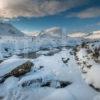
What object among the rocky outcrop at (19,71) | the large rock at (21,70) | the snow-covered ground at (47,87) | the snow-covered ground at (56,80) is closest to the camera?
the snow-covered ground at (47,87)

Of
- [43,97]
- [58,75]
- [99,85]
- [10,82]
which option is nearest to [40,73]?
[58,75]

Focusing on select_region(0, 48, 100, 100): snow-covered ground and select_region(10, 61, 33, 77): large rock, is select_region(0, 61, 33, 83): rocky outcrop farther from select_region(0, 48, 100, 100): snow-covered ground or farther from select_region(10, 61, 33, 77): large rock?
select_region(0, 48, 100, 100): snow-covered ground

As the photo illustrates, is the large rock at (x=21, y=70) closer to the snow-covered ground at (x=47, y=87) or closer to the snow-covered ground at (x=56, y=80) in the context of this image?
the snow-covered ground at (x=56, y=80)

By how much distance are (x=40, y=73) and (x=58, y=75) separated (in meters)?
2.54

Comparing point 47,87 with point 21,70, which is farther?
point 21,70

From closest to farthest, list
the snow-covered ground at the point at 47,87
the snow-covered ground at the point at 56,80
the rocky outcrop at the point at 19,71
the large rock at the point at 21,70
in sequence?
the snow-covered ground at the point at 47,87
the snow-covered ground at the point at 56,80
the rocky outcrop at the point at 19,71
the large rock at the point at 21,70

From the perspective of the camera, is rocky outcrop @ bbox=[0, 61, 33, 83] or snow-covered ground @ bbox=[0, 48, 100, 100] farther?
rocky outcrop @ bbox=[0, 61, 33, 83]

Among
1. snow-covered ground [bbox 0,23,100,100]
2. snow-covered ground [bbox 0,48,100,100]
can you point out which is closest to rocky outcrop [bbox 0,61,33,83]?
snow-covered ground [bbox 0,23,100,100]

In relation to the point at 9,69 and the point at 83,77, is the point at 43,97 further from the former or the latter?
the point at 9,69

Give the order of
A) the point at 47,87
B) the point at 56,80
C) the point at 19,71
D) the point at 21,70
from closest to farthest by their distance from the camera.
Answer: the point at 47,87 → the point at 56,80 → the point at 19,71 → the point at 21,70

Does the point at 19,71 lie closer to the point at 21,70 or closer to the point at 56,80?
the point at 21,70

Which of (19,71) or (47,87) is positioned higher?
(19,71)

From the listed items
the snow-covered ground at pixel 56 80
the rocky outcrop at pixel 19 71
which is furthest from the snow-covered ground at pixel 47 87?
the rocky outcrop at pixel 19 71

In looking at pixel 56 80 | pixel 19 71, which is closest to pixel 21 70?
pixel 19 71
